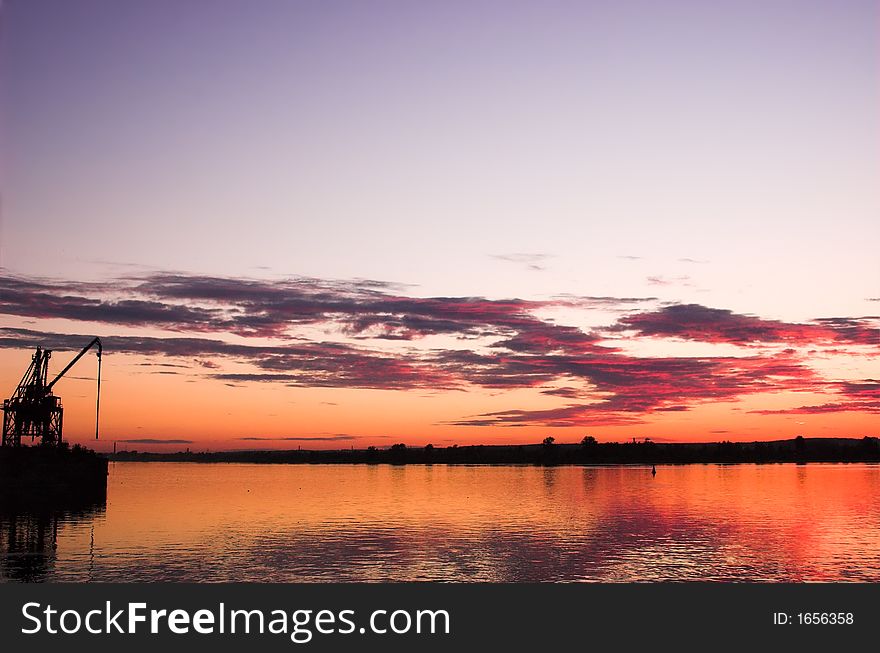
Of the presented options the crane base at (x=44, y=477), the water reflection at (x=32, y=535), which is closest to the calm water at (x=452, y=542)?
the water reflection at (x=32, y=535)

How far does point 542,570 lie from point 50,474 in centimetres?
10118

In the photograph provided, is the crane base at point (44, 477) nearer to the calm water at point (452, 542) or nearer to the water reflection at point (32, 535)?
the water reflection at point (32, 535)

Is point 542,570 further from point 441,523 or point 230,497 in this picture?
point 230,497

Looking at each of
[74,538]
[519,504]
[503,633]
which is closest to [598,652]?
[503,633]

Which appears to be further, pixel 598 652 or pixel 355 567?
pixel 355 567

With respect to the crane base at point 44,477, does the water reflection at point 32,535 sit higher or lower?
lower

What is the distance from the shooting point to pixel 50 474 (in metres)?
136

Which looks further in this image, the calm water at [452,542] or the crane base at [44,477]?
the crane base at [44,477]

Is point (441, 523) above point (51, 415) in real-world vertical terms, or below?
below

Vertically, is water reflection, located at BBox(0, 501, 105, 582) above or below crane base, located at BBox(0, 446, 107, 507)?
below

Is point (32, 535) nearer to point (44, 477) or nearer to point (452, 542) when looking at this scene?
point (452, 542)

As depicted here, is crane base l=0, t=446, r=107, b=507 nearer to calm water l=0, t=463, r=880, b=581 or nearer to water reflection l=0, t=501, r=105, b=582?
water reflection l=0, t=501, r=105, b=582

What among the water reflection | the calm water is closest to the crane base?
the water reflection

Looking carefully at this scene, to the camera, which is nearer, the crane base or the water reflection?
the water reflection
